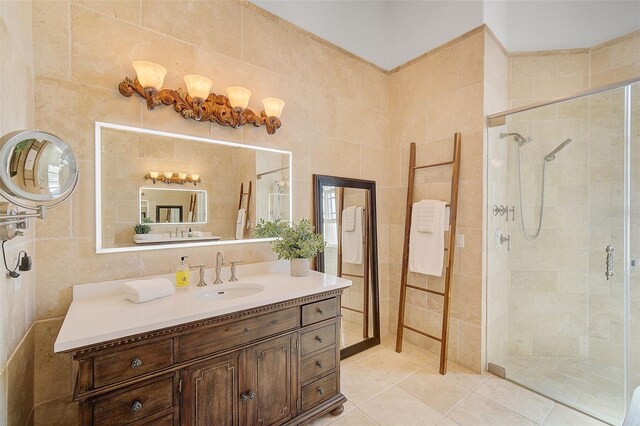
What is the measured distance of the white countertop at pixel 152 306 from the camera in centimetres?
114

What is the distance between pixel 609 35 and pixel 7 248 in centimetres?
439

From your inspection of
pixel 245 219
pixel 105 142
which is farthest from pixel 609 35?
pixel 105 142

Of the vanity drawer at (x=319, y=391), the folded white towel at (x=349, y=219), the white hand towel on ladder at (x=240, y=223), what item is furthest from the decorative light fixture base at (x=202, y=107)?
the vanity drawer at (x=319, y=391)

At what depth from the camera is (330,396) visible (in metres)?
1.87

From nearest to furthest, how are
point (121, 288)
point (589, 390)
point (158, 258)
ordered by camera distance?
point (121, 288) → point (158, 258) → point (589, 390)

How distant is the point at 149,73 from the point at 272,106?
790 mm

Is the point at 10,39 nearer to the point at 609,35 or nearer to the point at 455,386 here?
the point at 455,386

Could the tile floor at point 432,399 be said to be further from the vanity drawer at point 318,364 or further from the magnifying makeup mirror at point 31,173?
the magnifying makeup mirror at point 31,173

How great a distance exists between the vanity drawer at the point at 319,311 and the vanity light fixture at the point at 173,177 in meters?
1.11

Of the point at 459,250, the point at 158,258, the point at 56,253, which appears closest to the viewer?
the point at 56,253

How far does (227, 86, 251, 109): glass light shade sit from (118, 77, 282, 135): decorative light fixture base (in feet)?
0.11

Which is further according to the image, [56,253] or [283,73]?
[283,73]

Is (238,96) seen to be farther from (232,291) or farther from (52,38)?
(232,291)

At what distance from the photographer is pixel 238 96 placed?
1.96m
